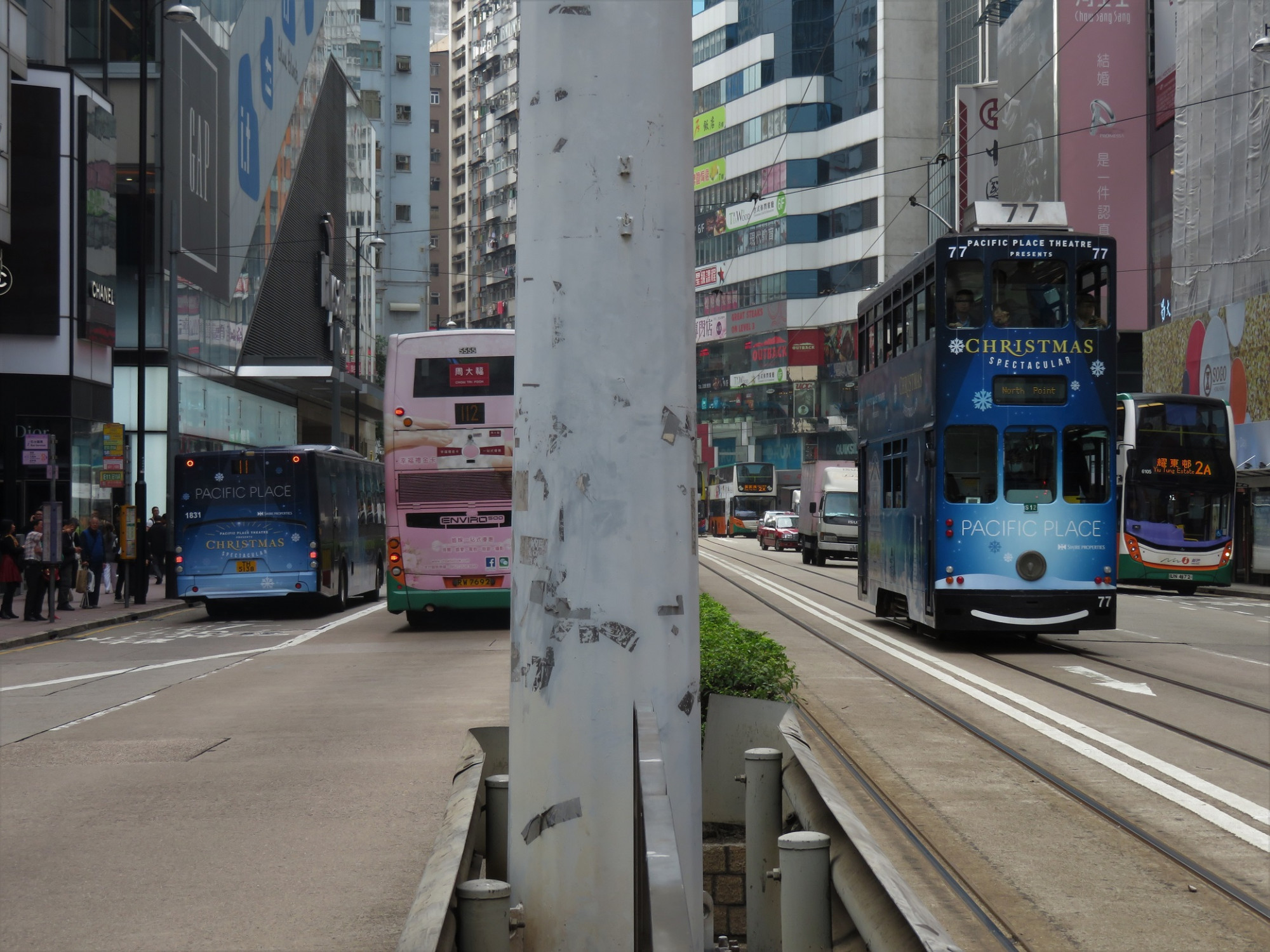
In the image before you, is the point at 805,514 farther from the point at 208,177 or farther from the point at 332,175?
the point at 332,175

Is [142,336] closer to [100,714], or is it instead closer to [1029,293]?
[100,714]

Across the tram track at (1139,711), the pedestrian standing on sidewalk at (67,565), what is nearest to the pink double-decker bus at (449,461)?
the tram track at (1139,711)

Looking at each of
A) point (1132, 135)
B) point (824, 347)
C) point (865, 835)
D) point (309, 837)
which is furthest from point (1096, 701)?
point (824, 347)

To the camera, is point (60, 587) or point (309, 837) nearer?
point (309, 837)

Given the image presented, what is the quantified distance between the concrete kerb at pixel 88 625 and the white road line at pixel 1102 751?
10940 millimetres

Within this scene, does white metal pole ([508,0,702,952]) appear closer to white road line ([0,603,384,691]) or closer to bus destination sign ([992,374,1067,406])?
white road line ([0,603,384,691])

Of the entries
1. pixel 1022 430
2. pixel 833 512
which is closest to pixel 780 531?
pixel 833 512

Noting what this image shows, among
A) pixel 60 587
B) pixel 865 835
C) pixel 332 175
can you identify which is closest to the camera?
pixel 865 835

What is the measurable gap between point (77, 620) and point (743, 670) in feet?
60.3

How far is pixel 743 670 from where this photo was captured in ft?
22.9

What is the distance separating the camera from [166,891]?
620 centimetres

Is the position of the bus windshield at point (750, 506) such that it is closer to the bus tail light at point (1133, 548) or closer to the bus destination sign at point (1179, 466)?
the bus tail light at point (1133, 548)

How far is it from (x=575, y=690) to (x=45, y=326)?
3047 centimetres

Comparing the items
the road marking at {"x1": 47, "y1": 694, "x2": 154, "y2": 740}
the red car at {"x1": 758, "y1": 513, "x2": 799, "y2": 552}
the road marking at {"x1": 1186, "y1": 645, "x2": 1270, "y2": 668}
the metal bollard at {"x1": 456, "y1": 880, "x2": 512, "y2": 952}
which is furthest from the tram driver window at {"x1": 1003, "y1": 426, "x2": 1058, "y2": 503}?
the red car at {"x1": 758, "y1": 513, "x2": 799, "y2": 552}
